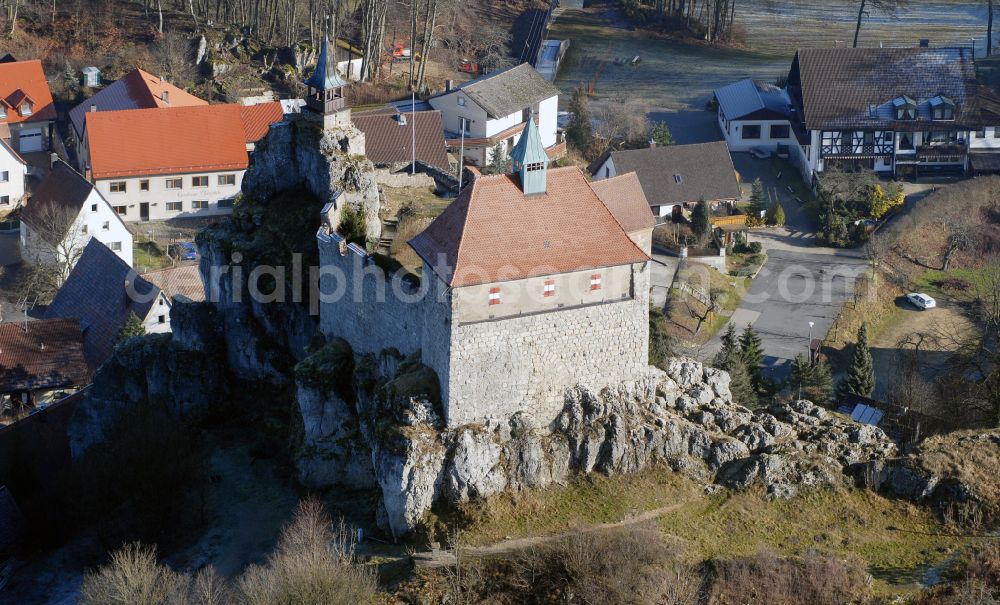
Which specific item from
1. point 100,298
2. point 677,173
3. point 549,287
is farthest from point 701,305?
point 100,298

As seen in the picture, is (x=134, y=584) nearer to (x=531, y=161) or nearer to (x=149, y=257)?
(x=531, y=161)

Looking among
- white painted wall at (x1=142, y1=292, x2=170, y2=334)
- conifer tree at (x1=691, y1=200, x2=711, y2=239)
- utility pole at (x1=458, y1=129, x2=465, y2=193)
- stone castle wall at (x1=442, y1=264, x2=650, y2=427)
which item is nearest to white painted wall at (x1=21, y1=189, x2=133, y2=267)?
white painted wall at (x1=142, y1=292, x2=170, y2=334)

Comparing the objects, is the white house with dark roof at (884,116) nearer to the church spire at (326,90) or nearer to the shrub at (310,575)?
the church spire at (326,90)

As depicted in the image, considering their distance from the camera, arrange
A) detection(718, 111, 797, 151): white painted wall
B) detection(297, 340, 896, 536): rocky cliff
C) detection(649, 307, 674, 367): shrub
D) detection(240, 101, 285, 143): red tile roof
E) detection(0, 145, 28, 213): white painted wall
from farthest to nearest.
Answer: detection(718, 111, 797, 151): white painted wall, detection(240, 101, 285, 143): red tile roof, detection(0, 145, 28, 213): white painted wall, detection(649, 307, 674, 367): shrub, detection(297, 340, 896, 536): rocky cliff

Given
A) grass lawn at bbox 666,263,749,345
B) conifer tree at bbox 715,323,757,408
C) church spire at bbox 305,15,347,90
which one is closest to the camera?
conifer tree at bbox 715,323,757,408

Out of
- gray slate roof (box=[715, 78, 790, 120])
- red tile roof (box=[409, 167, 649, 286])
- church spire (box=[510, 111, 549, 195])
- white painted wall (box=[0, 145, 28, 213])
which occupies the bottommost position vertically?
white painted wall (box=[0, 145, 28, 213])

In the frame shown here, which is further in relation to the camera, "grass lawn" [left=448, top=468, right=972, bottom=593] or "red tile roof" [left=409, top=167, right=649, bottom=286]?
"red tile roof" [left=409, top=167, right=649, bottom=286]

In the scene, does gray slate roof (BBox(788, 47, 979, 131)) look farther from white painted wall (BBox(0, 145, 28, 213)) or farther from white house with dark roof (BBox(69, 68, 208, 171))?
white painted wall (BBox(0, 145, 28, 213))
